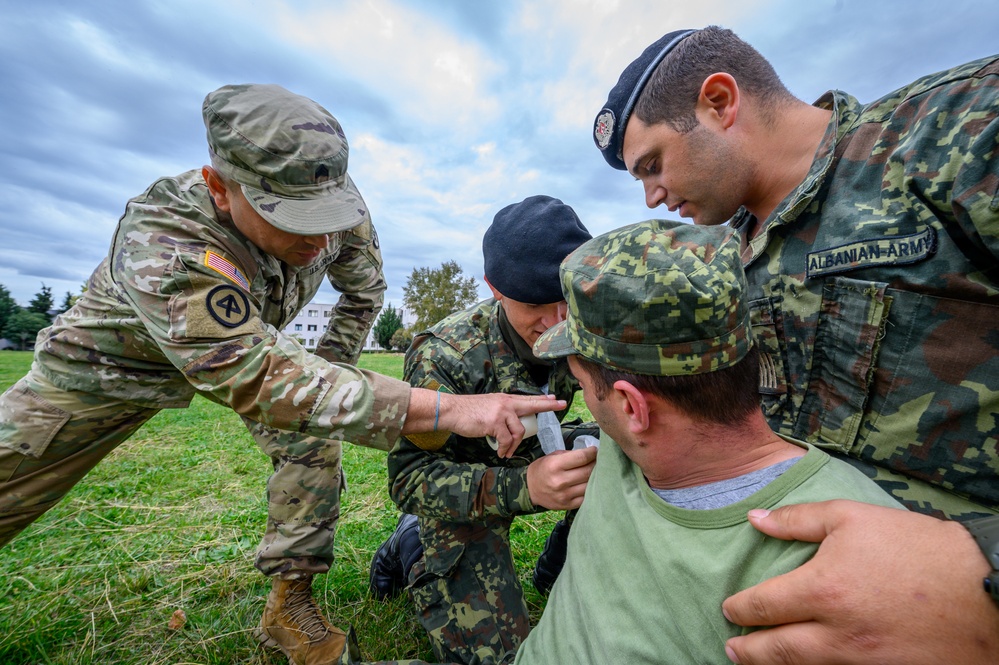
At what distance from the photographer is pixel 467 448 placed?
2.93 m

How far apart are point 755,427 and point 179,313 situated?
2181 millimetres

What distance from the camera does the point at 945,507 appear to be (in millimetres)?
1634

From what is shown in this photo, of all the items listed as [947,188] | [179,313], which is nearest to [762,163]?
[947,188]

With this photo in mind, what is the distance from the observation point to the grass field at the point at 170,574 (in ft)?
9.23

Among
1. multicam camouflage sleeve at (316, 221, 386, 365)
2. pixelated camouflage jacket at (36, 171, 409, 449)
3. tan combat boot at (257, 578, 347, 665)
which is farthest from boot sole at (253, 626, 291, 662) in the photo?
multicam camouflage sleeve at (316, 221, 386, 365)

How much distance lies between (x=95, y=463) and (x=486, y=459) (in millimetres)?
2146

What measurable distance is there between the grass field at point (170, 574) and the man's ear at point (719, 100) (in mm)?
2952

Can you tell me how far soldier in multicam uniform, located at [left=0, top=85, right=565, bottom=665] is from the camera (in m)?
2.09

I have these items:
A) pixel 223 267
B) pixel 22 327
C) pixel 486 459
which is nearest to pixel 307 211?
pixel 223 267

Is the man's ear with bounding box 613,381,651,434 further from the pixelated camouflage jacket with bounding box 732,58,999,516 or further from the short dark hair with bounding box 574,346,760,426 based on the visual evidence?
the pixelated camouflage jacket with bounding box 732,58,999,516

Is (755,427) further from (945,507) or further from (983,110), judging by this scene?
(983,110)

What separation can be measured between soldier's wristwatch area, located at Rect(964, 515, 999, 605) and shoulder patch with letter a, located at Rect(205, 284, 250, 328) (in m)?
2.41

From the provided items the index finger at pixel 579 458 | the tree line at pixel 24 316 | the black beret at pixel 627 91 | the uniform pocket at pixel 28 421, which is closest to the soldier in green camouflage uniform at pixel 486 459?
the index finger at pixel 579 458

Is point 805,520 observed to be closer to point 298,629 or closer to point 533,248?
point 533,248
